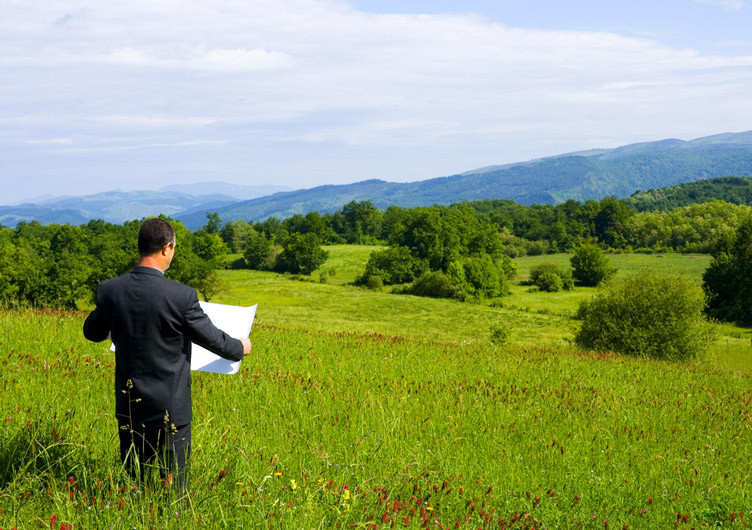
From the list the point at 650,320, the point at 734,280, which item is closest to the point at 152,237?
the point at 650,320

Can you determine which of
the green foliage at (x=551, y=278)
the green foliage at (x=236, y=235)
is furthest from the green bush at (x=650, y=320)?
the green foliage at (x=236, y=235)

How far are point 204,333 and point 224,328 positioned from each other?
0.57m

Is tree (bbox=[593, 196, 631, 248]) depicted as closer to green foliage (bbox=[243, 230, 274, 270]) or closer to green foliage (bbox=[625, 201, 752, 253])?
green foliage (bbox=[625, 201, 752, 253])

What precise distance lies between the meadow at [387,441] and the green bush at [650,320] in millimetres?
18942

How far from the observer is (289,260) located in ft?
364

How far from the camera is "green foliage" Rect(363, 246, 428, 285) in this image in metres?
96.7

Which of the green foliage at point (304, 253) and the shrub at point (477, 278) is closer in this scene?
the shrub at point (477, 278)

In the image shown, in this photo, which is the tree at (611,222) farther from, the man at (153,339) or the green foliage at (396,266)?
the man at (153,339)

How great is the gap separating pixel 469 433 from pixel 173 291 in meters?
4.22

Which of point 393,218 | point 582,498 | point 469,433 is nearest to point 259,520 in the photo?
point 582,498

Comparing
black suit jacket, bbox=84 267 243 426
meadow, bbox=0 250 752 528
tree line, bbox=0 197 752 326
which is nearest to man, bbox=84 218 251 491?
black suit jacket, bbox=84 267 243 426

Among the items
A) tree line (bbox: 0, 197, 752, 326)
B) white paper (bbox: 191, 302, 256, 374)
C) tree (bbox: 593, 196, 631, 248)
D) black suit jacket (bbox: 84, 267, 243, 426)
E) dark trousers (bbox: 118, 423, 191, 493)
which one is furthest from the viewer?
tree (bbox: 593, 196, 631, 248)

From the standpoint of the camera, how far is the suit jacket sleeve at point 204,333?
3.63 metres

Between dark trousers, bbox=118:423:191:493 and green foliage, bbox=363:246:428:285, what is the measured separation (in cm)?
9178
